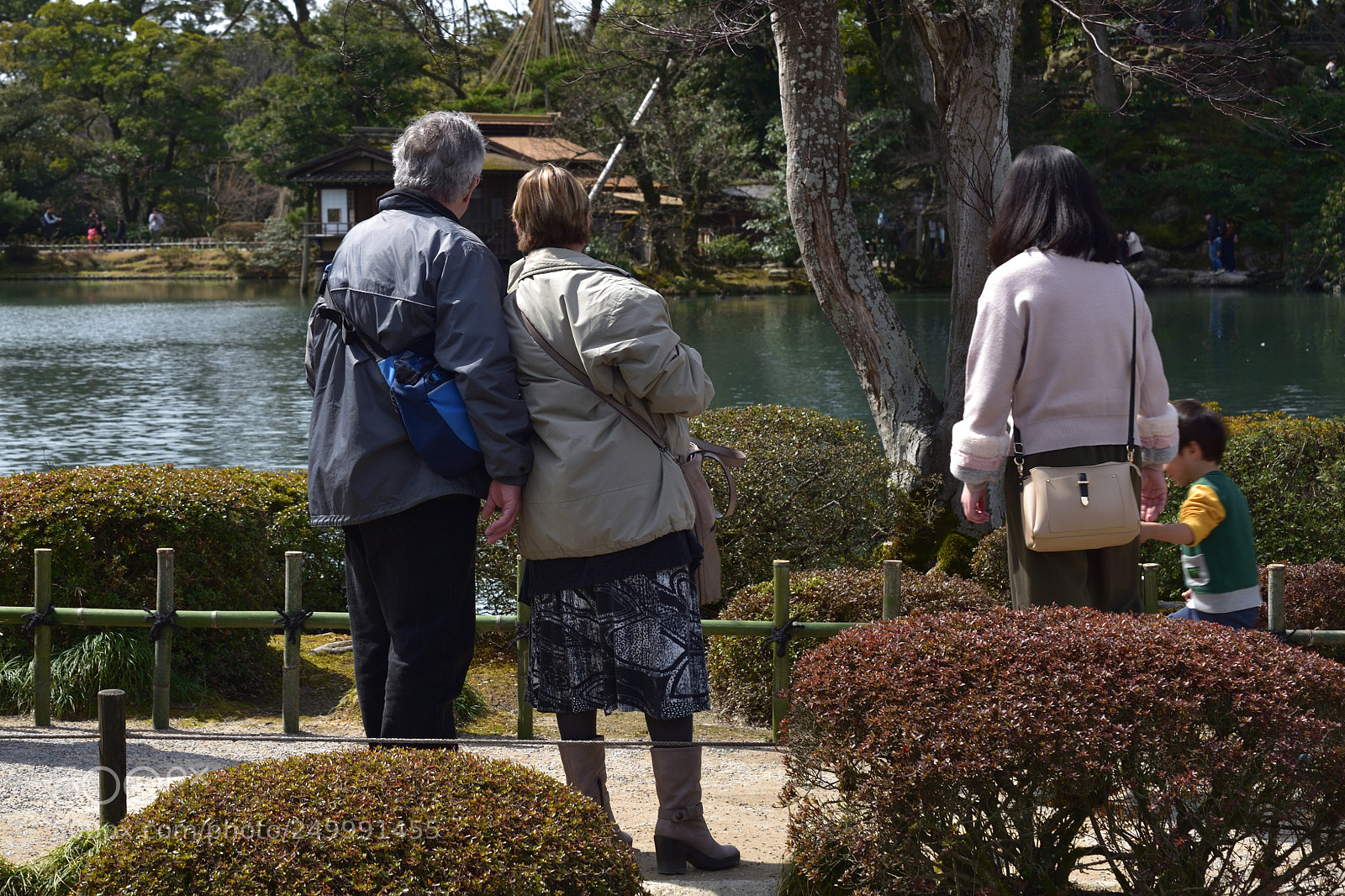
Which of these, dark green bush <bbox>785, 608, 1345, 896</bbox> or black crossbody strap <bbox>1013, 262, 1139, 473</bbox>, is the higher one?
black crossbody strap <bbox>1013, 262, 1139, 473</bbox>

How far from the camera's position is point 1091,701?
2383mm

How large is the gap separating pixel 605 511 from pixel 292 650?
1.95 meters

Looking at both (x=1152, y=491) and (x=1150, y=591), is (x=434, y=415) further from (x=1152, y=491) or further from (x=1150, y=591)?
(x=1150, y=591)

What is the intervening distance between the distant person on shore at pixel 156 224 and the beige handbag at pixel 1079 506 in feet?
161

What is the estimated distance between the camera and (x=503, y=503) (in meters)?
2.86

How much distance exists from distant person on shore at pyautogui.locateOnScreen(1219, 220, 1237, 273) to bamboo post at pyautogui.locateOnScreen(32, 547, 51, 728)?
1320 inches

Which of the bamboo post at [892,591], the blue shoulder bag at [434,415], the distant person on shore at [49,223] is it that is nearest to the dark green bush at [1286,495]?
the bamboo post at [892,591]

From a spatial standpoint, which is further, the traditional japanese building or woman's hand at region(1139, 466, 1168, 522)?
the traditional japanese building

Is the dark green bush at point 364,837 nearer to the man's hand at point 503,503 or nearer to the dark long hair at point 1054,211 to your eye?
the man's hand at point 503,503

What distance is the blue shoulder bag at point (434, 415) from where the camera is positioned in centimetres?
279

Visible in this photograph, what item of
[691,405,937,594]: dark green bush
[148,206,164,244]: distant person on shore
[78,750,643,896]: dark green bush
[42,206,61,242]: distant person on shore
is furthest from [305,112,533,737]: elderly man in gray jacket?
[42,206,61,242]: distant person on shore

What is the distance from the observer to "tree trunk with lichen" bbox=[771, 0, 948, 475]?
6.80 metres

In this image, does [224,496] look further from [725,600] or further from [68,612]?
[725,600]

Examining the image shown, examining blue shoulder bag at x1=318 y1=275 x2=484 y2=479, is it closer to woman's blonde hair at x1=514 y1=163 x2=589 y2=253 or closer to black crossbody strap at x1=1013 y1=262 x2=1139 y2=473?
woman's blonde hair at x1=514 y1=163 x2=589 y2=253
